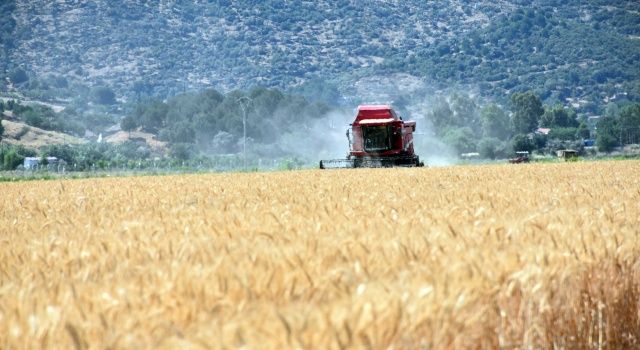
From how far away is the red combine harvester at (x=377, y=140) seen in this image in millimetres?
51469

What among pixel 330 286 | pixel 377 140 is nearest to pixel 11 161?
pixel 377 140

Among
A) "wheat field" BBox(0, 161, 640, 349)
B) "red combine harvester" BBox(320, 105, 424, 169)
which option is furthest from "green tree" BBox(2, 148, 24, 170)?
"wheat field" BBox(0, 161, 640, 349)

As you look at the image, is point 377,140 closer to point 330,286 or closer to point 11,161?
point 330,286

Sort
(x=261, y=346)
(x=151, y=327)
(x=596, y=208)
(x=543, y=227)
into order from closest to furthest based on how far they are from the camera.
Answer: (x=261, y=346) → (x=151, y=327) → (x=543, y=227) → (x=596, y=208)

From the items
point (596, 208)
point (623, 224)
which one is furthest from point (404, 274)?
point (596, 208)

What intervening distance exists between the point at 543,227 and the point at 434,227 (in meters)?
0.79

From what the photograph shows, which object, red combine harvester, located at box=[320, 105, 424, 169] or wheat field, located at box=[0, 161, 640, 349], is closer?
wheat field, located at box=[0, 161, 640, 349]

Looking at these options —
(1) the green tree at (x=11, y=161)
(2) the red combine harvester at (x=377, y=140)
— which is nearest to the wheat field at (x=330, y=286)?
(2) the red combine harvester at (x=377, y=140)

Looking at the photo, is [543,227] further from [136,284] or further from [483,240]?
[136,284]

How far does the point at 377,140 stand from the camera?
51750mm

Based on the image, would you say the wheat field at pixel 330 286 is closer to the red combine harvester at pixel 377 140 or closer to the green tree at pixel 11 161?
the red combine harvester at pixel 377 140

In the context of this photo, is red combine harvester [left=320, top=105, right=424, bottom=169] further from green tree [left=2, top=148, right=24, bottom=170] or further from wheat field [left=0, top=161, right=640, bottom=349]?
green tree [left=2, top=148, right=24, bottom=170]

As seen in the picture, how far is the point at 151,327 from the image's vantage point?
293 cm

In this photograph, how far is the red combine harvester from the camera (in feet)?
169
